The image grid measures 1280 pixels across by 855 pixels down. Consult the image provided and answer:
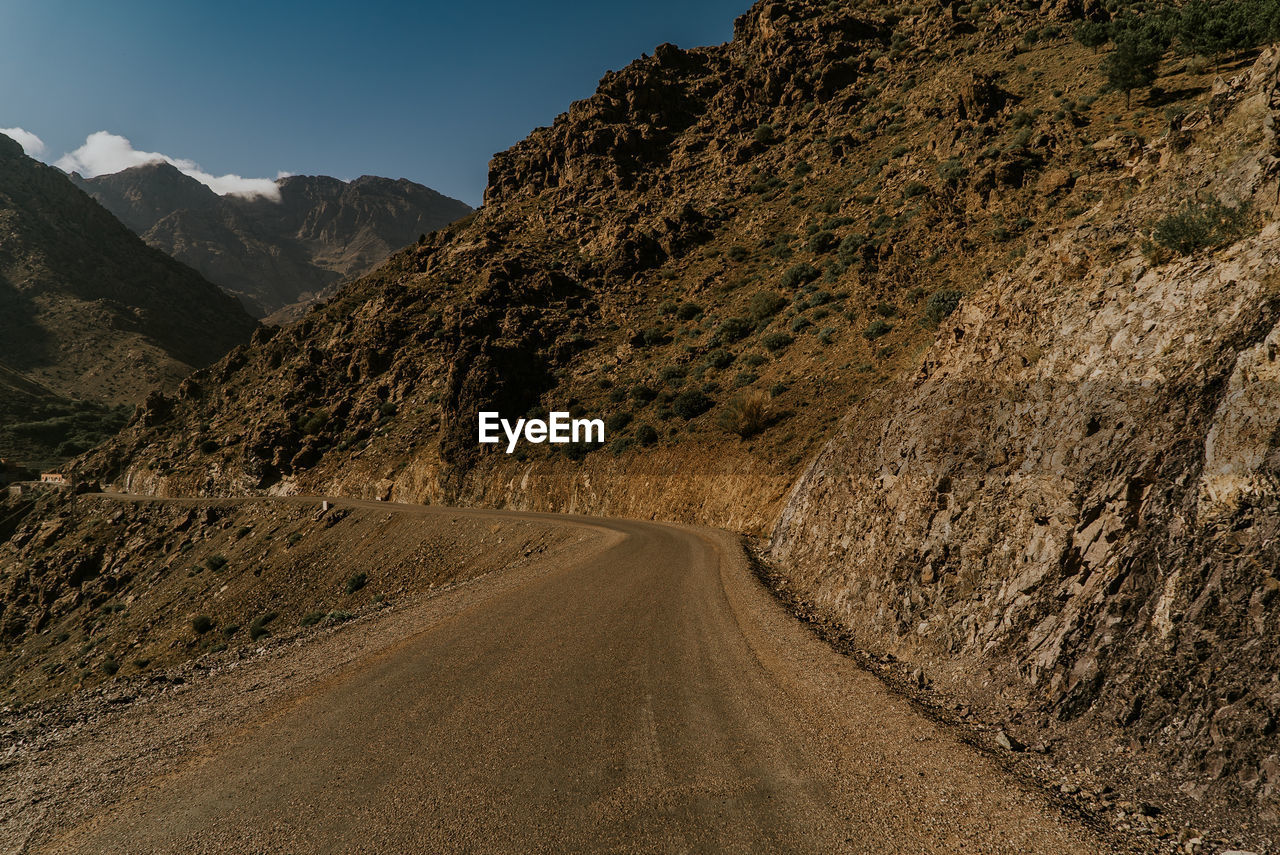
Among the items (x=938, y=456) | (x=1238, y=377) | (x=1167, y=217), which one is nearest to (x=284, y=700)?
(x=938, y=456)

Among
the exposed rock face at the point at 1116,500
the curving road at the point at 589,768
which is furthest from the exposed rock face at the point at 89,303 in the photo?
the exposed rock face at the point at 1116,500

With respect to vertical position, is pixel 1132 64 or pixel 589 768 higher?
pixel 1132 64

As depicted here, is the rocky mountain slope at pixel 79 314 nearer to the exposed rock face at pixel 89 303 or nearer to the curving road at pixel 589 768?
the exposed rock face at pixel 89 303

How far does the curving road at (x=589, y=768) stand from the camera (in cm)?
451

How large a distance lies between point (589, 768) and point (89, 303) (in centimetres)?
16303

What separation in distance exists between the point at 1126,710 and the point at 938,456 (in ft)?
17.6

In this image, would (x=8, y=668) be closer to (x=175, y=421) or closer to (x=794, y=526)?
(x=175, y=421)

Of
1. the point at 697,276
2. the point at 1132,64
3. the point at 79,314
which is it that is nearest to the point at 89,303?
the point at 79,314

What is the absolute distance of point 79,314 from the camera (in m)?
111

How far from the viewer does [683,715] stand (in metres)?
6.61

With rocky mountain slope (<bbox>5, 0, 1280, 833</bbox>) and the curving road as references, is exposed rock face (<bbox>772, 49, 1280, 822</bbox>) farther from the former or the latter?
the curving road

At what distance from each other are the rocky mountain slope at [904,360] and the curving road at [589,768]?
1630 mm

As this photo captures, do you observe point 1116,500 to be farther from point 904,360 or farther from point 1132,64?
point 1132,64

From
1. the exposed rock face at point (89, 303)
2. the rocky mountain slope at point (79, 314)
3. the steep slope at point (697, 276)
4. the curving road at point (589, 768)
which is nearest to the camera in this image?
the curving road at point (589, 768)
